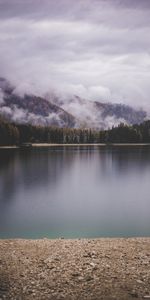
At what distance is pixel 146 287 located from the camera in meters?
14.5

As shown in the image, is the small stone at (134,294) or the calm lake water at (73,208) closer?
the small stone at (134,294)

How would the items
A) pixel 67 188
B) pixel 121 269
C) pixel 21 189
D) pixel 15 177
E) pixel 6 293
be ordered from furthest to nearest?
pixel 15 177 < pixel 67 188 < pixel 21 189 < pixel 121 269 < pixel 6 293

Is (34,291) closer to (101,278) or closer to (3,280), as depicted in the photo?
(3,280)

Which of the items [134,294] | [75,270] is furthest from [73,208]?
[134,294]

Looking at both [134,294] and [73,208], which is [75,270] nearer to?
[134,294]

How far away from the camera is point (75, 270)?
54.2ft

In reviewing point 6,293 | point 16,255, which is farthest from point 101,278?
point 16,255

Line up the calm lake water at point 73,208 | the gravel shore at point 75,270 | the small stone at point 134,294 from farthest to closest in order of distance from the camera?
the calm lake water at point 73,208 < the gravel shore at point 75,270 < the small stone at point 134,294

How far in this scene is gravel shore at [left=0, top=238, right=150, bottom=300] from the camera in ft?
46.0

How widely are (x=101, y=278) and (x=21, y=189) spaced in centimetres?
3873

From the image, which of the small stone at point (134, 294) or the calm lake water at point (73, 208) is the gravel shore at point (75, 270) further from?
the calm lake water at point (73, 208)

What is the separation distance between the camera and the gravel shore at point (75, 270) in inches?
551

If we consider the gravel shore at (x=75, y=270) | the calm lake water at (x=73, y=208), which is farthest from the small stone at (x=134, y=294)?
the calm lake water at (x=73, y=208)

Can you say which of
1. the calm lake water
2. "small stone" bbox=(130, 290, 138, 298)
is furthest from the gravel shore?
the calm lake water
